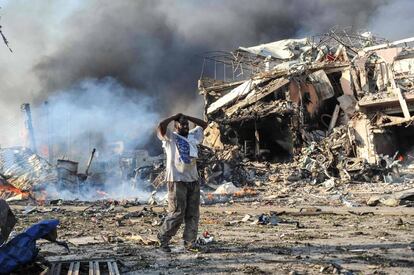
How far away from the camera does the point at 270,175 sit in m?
16.9

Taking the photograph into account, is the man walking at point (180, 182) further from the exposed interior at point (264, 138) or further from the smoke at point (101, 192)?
the exposed interior at point (264, 138)

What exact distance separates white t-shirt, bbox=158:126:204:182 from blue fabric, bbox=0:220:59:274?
1414mm

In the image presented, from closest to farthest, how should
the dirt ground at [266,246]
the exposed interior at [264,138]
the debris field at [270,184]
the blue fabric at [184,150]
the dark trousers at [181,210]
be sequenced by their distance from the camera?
the dirt ground at [266,246], the debris field at [270,184], the dark trousers at [181,210], the blue fabric at [184,150], the exposed interior at [264,138]

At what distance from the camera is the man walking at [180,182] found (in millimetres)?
4484

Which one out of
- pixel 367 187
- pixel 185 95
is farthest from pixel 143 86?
pixel 367 187

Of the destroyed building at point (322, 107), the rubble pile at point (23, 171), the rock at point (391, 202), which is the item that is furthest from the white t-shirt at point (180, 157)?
the destroyed building at point (322, 107)

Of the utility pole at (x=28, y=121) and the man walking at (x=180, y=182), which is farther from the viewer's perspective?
the utility pole at (x=28, y=121)

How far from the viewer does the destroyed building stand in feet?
55.9

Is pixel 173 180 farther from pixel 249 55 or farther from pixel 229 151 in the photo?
pixel 249 55

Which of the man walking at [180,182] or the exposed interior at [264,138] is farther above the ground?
the exposed interior at [264,138]

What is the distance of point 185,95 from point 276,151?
8559 mm

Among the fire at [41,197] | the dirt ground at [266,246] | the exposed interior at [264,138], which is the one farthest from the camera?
the exposed interior at [264,138]

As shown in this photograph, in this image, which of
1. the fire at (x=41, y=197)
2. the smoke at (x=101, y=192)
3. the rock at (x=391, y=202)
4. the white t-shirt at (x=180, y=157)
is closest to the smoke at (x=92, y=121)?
the smoke at (x=101, y=192)

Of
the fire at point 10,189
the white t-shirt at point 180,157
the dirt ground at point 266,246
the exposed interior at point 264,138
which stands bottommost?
the dirt ground at point 266,246
